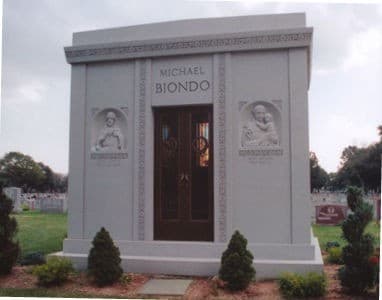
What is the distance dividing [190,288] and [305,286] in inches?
79.7

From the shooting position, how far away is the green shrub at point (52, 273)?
26.3 ft

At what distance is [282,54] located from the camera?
29.3 ft

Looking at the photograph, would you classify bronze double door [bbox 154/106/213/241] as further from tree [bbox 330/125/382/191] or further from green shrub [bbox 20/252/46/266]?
tree [bbox 330/125/382/191]

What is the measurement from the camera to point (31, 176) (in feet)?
178

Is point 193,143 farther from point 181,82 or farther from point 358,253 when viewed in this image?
point 358,253

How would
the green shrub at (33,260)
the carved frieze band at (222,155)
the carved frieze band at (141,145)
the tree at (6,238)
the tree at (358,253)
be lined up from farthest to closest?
the green shrub at (33,260) → the carved frieze band at (141,145) → the carved frieze band at (222,155) → the tree at (6,238) → the tree at (358,253)

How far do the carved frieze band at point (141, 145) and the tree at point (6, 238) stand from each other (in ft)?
8.27

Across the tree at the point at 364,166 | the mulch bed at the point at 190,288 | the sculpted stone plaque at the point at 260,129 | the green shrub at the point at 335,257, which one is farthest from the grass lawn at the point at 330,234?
the tree at the point at 364,166

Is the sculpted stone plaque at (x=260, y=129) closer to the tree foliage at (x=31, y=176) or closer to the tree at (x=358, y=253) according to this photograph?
the tree at (x=358, y=253)

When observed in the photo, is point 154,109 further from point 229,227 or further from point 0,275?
point 0,275

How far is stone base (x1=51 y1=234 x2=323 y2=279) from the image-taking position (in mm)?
8422

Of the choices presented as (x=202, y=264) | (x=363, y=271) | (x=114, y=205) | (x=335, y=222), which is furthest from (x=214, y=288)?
(x=335, y=222)

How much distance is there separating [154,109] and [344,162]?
53564 millimetres

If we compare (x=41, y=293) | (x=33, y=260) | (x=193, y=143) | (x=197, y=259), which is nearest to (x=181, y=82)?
(x=193, y=143)
